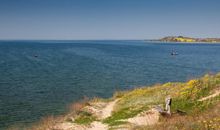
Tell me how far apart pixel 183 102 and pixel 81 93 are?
22.5 m

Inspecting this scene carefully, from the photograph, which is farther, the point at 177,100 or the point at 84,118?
the point at 177,100

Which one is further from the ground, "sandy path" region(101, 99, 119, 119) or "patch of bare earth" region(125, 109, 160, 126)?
"patch of bare earth" region(125, 109, 160, 126)

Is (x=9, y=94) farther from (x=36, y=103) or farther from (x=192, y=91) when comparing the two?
(x=192, y=91)

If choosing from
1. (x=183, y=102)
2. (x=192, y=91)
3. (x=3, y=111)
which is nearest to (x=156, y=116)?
(x=183, y=102)

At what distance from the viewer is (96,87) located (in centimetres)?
5419

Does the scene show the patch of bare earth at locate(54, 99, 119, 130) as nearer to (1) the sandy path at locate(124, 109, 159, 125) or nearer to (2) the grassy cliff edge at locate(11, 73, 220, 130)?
(2) the grassy cliff edge at locate(11, 73, 220, 130)

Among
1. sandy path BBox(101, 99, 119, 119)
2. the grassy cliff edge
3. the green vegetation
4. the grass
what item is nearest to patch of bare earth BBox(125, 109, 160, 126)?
the grassy cliff edge

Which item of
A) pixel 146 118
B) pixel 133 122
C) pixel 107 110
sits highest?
pixel 146 118

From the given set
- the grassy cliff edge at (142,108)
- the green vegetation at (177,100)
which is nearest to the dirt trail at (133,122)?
the grassy cliff edge at (142,108)

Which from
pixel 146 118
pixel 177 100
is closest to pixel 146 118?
pixel 146 118

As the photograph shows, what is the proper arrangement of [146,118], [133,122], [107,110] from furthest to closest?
1. [107,110]
2. [146,118]
3. [133,122]

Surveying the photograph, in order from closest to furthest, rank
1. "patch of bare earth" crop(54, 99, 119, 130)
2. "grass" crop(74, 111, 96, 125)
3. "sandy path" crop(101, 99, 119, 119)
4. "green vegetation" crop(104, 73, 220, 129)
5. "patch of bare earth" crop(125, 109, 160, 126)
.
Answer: "patch of bare earth" crop(125, 109, 160, 126), "patch of bare earth" crop(54, 99, 119, 130), "green vegetation" crop(104, 73, 220, 129), "grass" crop(74, 111, 96, 125), "sandy path" crop(101, 99, 119, 119)

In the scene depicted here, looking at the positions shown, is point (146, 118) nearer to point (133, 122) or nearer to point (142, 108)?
point (133, 122)

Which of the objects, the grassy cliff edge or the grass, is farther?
the grass
